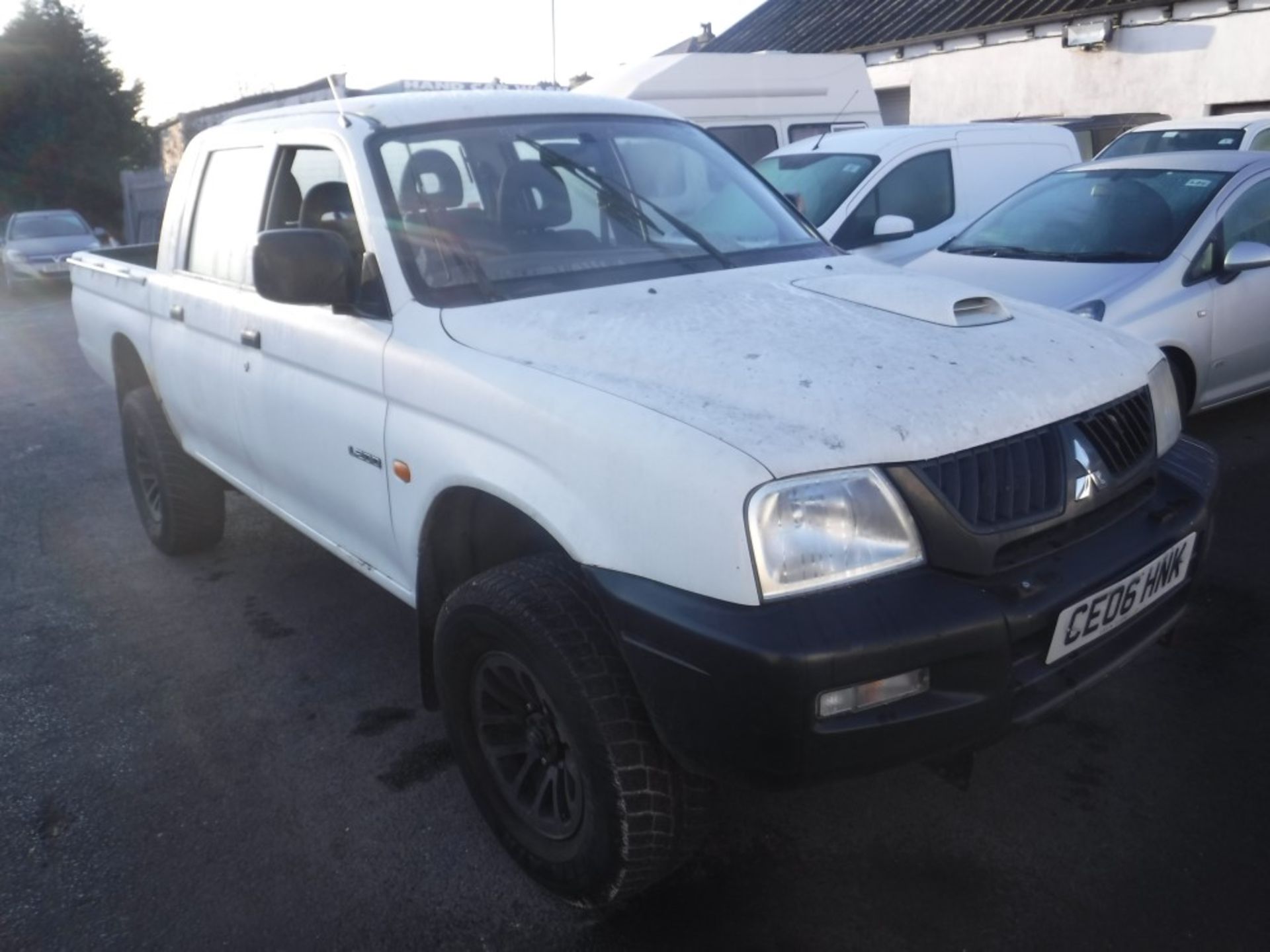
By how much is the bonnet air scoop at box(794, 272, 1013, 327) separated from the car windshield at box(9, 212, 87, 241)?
2026 centimetres

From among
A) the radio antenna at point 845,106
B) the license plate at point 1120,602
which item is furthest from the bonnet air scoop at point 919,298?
the radio antenna at point 845,106

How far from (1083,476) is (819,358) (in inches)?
26.0

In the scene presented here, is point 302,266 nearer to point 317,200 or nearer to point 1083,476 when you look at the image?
point 317,200

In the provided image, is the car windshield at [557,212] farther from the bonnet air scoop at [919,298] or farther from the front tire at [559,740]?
the front tire at [559,740]

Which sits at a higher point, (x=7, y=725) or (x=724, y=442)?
(x=724, y=442)

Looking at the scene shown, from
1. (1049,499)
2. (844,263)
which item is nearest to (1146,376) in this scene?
(1049,499)

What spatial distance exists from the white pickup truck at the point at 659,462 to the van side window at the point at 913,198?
152 inches

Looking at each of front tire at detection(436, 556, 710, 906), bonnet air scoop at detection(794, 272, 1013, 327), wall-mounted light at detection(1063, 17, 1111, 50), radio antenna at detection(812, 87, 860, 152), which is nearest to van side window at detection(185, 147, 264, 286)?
front tire at detection(436, 556, 710, 906)

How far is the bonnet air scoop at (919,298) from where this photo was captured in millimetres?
2895

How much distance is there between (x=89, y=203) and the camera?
3031 centimetres

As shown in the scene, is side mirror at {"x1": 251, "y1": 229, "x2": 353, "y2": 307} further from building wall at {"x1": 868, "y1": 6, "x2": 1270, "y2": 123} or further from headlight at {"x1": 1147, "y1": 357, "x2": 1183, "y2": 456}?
building wall at {"x1": 868, "y1": 6, "x2": 1270, "y2": 123}

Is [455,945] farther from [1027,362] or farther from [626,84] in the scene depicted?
[626,84]

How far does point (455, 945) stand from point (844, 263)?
7.56 feet

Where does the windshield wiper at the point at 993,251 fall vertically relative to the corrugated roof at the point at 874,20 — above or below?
below
